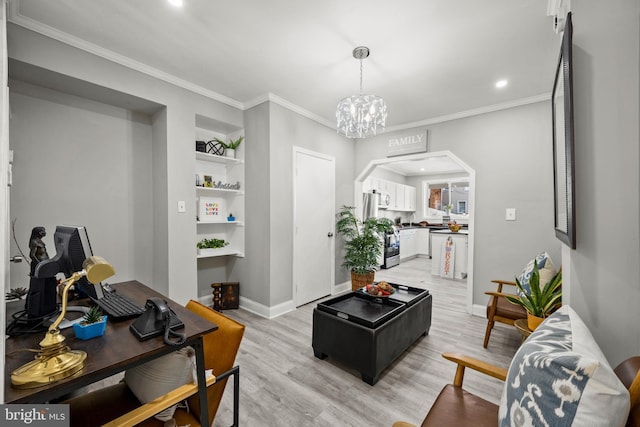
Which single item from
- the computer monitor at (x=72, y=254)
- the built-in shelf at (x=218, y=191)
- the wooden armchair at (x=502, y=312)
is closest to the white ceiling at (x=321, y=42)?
the built-in shelf at (x=218, y=191)

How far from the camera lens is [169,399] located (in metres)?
1.00

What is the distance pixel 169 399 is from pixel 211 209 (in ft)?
9.06

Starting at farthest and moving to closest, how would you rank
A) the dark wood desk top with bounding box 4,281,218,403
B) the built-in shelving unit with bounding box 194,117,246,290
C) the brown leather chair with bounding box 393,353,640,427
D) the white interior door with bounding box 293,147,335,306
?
1. the white interior door with bounding box 293,147,335,306
2. the built-in shelving unit with bounding box 194,117,246,290
3. the brown leather chair with bounding box 393,353,640,427
4. the dark wood desk top with bounding box 4,281,218,403

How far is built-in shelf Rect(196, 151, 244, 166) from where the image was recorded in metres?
3.24

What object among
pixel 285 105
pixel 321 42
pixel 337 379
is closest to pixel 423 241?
pixel 285 105

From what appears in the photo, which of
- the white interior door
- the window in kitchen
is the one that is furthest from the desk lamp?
the window in kitchen

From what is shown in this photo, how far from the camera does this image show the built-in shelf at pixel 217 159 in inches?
128

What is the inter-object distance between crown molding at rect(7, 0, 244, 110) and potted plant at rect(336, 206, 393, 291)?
2366 millimetres

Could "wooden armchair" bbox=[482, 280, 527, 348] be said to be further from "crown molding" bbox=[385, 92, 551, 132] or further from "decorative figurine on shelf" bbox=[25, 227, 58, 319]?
"decorative figurine on shelf" bbox=[25, 227, 58, 319]

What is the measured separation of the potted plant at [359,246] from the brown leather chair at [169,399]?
9.71 feet

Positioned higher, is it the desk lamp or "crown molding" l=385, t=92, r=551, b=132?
"crown molding" l=385, t=92, r=551, b=132

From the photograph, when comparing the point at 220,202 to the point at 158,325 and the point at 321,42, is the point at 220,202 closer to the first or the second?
the point at 321,42

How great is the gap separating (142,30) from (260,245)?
2259 millimetres

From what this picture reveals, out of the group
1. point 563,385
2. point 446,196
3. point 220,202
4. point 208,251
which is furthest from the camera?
point 446,196
